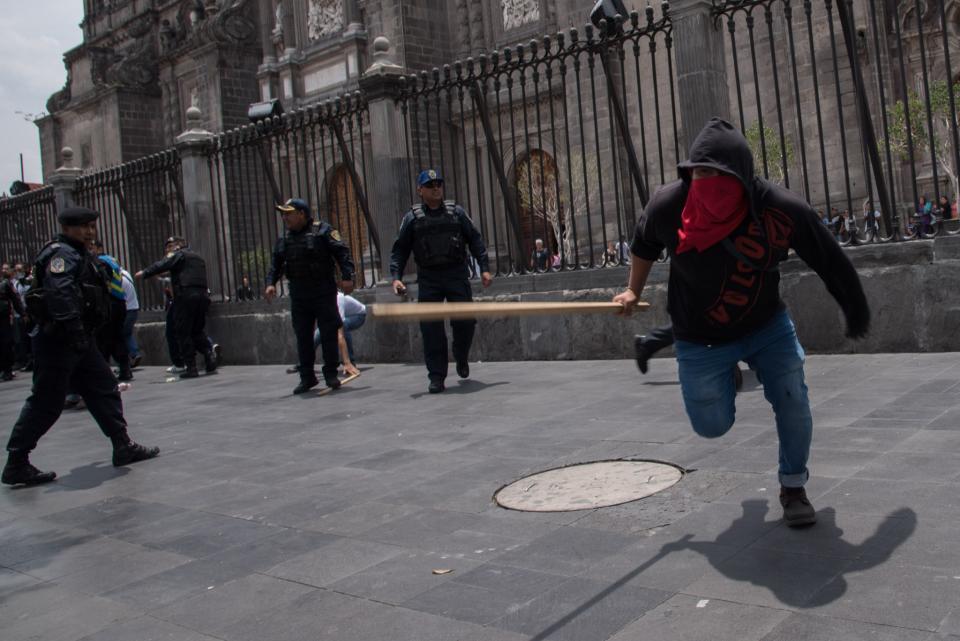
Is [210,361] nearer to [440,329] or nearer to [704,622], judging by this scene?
[440,329]

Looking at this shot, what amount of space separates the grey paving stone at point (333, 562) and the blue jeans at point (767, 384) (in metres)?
1.31

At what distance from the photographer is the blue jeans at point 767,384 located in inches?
133

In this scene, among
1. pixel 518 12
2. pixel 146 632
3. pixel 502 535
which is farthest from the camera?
pixel 518 12

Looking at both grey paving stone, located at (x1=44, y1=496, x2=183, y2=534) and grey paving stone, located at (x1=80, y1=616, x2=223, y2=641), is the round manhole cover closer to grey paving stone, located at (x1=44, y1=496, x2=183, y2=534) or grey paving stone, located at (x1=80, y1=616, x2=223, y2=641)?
grey paving stone, located at (x1=80, y1=616, x2=223, y2=641)

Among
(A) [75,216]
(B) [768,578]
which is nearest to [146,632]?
(B) [768,578]

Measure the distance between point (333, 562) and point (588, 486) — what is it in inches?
51.2

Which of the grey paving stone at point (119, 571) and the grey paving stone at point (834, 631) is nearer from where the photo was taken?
the grey paving stone at point (834, 631)

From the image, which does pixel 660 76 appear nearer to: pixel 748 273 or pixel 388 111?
pixel 388 111

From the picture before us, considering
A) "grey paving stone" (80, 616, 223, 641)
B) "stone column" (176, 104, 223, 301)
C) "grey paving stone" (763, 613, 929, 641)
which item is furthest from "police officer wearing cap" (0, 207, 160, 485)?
"stone column" (176, 104, 223, 301)

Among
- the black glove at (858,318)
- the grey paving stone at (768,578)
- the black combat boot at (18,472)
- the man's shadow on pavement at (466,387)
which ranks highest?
the black glove at (858,318)

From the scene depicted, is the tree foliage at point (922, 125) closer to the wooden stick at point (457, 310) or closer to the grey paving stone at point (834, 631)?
the wooden stick at point (457, 310)

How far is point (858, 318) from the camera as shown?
3.46m

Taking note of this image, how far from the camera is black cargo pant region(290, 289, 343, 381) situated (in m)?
8.82

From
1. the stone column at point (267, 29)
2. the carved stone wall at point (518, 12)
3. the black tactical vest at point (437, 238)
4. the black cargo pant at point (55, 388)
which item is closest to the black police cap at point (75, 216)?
the black cargo pant at point (55, 388)
